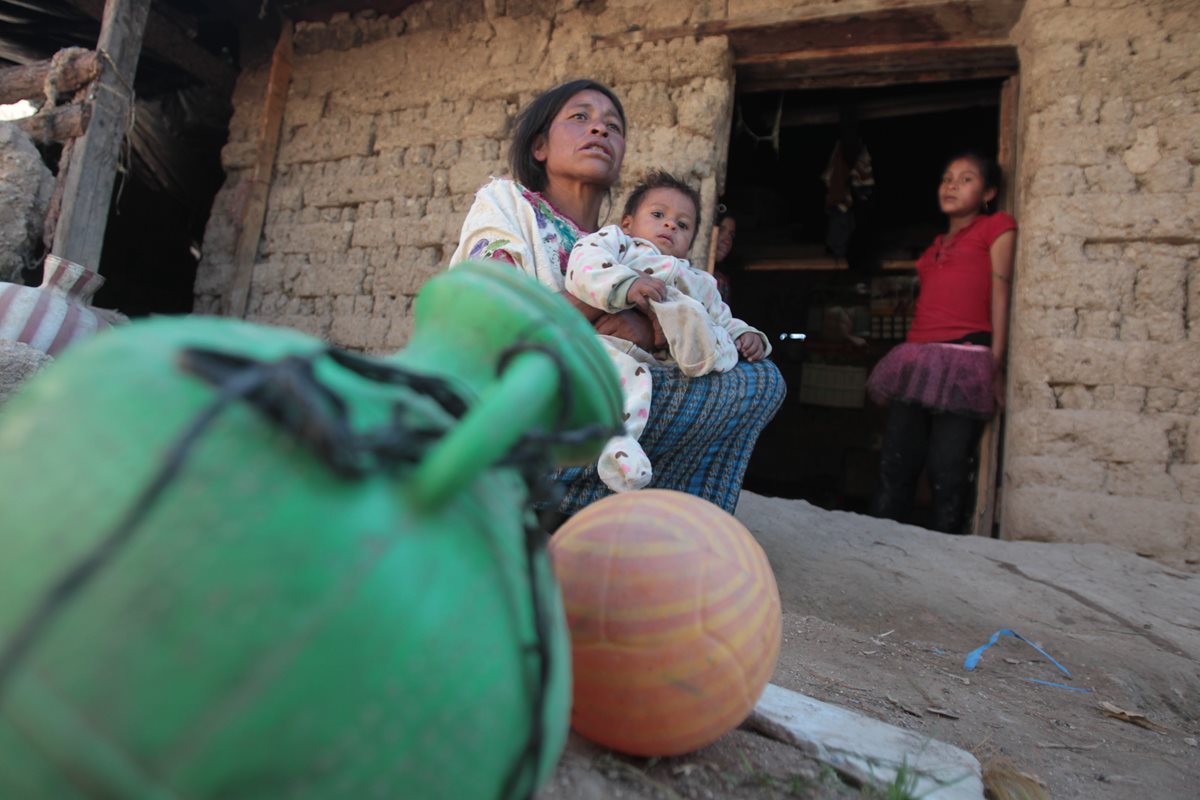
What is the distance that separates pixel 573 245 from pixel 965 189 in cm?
284

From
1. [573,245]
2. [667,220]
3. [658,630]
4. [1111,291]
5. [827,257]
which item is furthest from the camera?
[827,257]

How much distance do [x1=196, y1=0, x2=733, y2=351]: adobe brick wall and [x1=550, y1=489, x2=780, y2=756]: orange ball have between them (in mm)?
3318

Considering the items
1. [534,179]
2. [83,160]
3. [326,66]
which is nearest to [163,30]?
[326,66]

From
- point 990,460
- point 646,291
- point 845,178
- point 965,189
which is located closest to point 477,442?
point 646,291

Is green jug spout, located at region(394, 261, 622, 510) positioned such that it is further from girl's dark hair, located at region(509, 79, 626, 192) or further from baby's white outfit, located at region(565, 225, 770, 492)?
girl's dark hair, located at region(509, 79, 626, 192)

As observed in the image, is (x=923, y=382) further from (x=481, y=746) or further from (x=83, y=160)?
(x=83, y=160)

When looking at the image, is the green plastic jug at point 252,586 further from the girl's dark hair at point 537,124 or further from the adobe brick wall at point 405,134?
the adobe brick wall at point 405,134

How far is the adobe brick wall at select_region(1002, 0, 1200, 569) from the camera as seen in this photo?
3363 millimetres

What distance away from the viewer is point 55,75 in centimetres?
450

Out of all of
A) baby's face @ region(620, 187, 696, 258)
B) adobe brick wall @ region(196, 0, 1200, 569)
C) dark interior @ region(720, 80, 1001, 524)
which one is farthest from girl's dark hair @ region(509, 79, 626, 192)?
dark interior @ region(720, 80, 1001, 524)

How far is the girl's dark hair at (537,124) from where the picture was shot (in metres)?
2.63

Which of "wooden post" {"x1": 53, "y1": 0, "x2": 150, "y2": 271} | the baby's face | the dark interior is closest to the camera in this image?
the baby's face

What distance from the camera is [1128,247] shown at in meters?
3.53

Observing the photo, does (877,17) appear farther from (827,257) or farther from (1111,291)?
(827,257)
